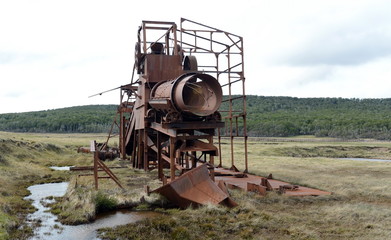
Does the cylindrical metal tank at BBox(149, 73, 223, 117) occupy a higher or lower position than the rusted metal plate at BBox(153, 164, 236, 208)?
higher

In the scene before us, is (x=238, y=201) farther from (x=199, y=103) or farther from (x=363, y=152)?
(x=363, y=152)

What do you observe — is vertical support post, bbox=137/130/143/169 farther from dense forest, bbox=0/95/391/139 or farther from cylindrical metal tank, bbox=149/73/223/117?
dense forest, bbox=0/95/391/139

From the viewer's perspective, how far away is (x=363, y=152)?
40719 mm

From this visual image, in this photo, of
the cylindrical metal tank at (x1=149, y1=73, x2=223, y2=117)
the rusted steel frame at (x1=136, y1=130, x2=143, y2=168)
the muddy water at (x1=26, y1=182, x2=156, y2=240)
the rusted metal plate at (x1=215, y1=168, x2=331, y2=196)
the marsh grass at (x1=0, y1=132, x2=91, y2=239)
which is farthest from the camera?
the rusted steel frame at (x1=136, y1=130, x2=143, y2=168)

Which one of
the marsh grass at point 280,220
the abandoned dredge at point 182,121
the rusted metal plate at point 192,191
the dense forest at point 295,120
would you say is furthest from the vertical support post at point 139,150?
the dense forest at point 295,120

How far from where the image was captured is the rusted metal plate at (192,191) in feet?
32.3

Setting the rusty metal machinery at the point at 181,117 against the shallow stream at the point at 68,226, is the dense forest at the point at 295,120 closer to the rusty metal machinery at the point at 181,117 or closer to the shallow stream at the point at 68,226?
the rusty metal machinery at the point at 181,117

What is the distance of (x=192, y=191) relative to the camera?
396 inches

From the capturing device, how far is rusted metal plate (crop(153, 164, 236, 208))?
388 inches

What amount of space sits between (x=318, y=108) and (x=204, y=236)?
135 meters

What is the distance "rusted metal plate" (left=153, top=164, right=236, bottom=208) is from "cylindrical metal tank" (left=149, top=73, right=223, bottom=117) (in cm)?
280

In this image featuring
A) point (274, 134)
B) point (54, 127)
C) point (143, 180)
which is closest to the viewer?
point (143, 180)

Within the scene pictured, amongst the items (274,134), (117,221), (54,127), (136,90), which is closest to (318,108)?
(274,134)

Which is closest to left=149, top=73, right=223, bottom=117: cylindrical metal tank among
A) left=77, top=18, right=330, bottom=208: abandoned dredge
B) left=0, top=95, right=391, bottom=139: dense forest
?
left=77, top=18, right=330, bottom=208: abandoned dredge
